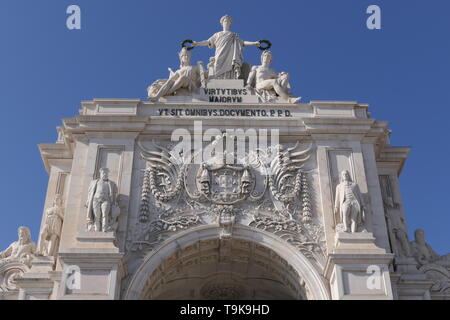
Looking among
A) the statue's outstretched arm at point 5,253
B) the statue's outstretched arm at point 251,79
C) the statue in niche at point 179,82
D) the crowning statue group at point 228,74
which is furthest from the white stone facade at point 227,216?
the statue's outstretched arm at point 251,79

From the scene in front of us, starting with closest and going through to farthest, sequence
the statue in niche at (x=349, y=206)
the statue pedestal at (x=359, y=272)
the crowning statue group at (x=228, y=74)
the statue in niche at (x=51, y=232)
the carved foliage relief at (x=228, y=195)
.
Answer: the statue pedestal at (x=359, y=272)
the statue in niche at (x=349, y=206)
the carved foliage relief at (x=228, y=195)
the statue in niche at (x=51, y=232)
the crowning statue group at (x=228, y=74)

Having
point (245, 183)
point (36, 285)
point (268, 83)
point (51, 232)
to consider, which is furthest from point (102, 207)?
point (268, 83)

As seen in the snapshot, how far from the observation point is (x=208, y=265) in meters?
19.5

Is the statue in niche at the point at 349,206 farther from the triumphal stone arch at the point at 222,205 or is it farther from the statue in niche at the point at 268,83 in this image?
the statue in niche at the point at 268,83

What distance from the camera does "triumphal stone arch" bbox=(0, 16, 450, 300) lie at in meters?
17.1

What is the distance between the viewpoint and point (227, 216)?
18.2 meters

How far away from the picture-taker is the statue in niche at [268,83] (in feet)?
69.8

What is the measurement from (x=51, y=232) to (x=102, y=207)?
1.94 m

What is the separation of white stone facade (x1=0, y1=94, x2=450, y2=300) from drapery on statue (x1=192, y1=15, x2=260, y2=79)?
1.94 metres

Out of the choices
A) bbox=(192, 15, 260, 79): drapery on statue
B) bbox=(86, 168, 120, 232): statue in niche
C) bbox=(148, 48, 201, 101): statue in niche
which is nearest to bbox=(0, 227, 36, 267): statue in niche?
bbox=(86, 168, 120, 232): statue in niche

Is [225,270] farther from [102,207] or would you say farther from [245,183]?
[102,207]

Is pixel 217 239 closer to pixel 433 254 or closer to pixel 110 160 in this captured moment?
pixel 110 160

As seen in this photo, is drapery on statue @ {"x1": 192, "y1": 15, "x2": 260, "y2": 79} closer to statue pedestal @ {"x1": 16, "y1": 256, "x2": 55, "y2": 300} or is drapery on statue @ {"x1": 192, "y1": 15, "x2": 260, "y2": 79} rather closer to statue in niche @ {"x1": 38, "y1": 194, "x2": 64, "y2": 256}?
statue in niche @ {"x1": 38, "y1": 194, "x2": 64, "y2": 256}
